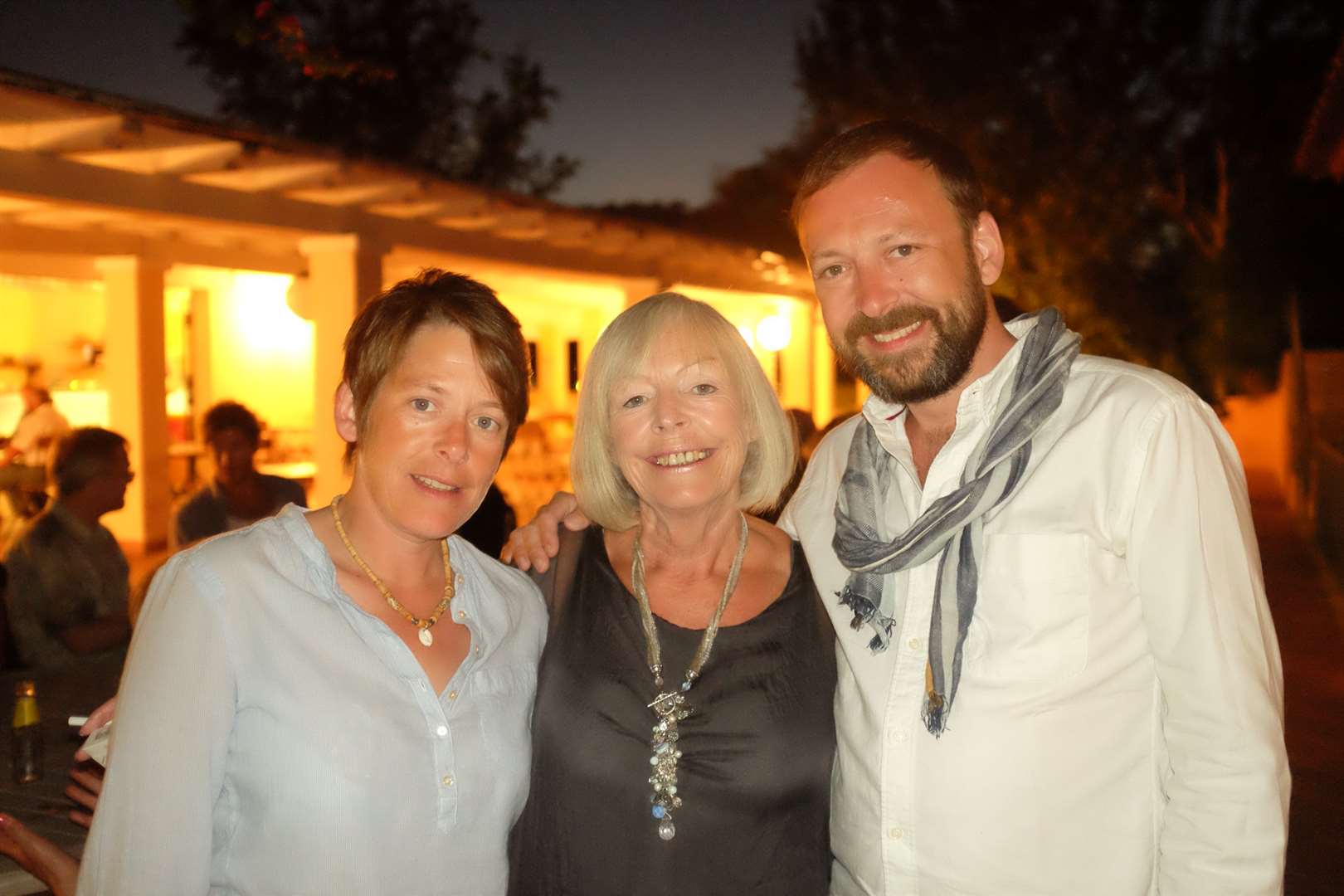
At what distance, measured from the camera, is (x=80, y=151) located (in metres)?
6.70

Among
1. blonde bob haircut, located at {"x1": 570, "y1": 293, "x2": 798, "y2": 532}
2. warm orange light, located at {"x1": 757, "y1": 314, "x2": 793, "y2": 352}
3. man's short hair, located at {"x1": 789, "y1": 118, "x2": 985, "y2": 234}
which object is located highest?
man's short hair, located at {"x1": 789, "y1": 118, "x2": 985, "y2": 234}

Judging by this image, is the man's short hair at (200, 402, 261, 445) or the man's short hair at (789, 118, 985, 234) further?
the man's short hair at (200, 402, 261, 445)

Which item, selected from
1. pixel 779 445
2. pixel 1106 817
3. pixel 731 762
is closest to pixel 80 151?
pixel 779 445

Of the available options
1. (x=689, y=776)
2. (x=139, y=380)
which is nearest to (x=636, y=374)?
(x=689, y=776)

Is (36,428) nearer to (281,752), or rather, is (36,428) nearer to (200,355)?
(200,355)

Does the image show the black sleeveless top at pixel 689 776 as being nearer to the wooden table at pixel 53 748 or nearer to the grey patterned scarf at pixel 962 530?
the grey patterned scarf at pixel 962 530

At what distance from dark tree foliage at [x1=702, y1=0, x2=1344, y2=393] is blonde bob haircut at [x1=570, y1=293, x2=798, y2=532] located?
17.5m

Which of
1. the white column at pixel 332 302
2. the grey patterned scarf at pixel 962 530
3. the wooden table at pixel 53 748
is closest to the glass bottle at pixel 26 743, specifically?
the wooden table at pixel 53 748

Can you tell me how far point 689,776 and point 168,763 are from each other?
1088 mm

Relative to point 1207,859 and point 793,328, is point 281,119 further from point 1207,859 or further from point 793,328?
point 1207,859

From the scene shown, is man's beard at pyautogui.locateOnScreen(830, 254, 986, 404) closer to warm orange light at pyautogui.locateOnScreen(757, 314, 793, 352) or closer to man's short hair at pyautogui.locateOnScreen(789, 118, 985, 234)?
man's short hair at pyautogui.locateOnScreen(789, 118, 985, 234)

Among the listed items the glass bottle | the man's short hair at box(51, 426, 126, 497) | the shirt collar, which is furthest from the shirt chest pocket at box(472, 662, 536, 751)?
the man's short hair at box(51, 426, 126, 497)

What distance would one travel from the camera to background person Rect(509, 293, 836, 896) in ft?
7.66

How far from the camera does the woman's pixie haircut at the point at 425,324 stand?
216 cm
